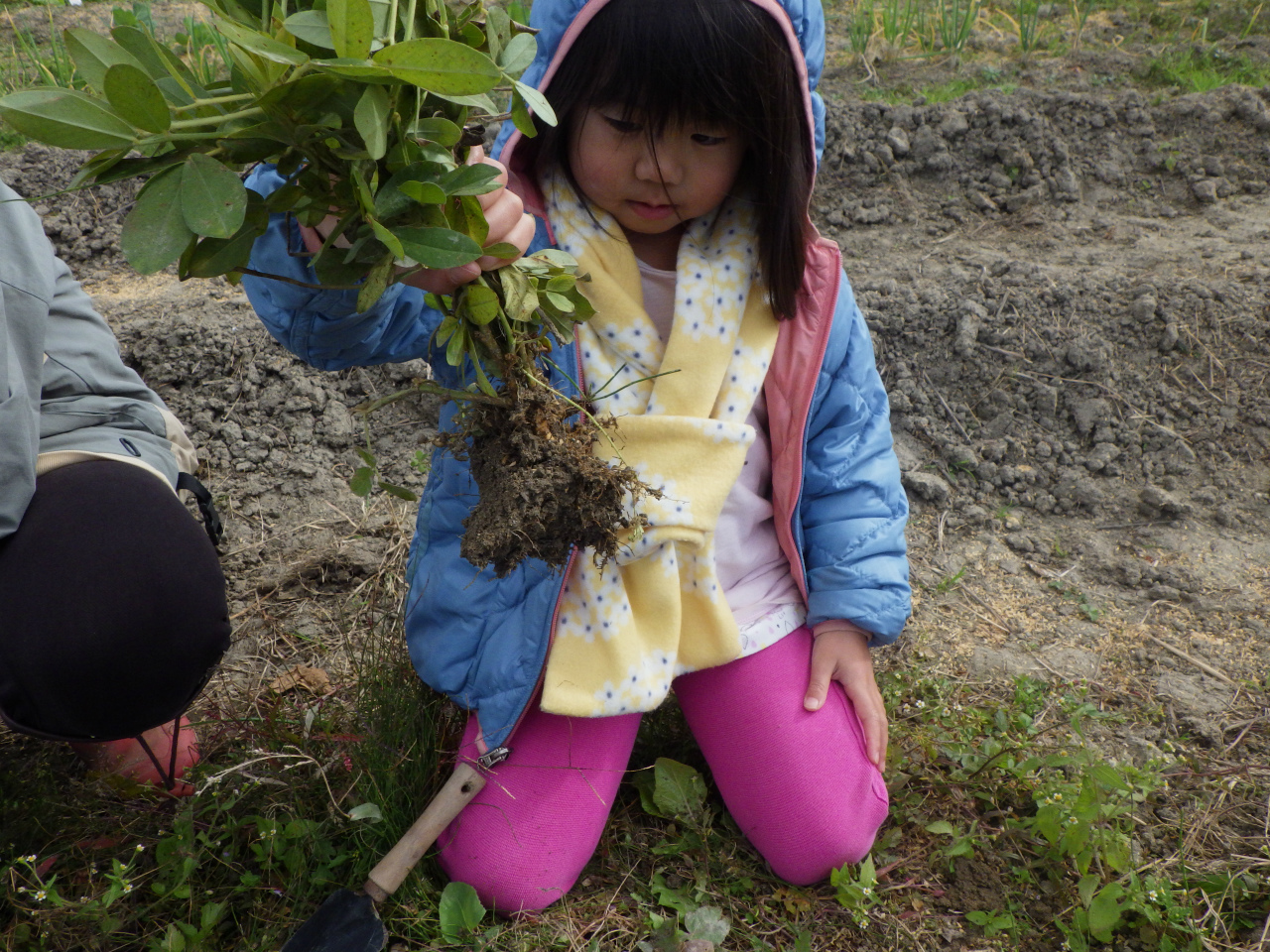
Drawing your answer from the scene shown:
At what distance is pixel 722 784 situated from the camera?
5.51 feet

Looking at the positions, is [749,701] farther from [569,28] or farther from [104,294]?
[104,294]

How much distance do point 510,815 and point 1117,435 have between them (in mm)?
1976

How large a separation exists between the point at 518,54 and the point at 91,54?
1.39 ft

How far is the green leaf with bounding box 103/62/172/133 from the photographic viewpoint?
0.73 meters

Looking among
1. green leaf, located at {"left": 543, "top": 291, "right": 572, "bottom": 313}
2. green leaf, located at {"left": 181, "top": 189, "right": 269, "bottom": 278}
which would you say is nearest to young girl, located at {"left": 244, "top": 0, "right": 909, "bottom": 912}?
green leaf, located at {"left": 543, "top": 291, "right": 572, "bottom": 313}

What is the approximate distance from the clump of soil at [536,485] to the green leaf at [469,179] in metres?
0.30

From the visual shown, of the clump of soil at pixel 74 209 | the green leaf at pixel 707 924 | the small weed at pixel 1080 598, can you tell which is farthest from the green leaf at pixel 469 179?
the clump of soil at pixel 74 209

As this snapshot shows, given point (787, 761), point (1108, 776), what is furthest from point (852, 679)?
Answer: point (1108, 776)

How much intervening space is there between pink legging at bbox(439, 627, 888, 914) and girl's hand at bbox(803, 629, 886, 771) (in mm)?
21

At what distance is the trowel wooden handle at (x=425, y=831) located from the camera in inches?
55.8

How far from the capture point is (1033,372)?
2617mm

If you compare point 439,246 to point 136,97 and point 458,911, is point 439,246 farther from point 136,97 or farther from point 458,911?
point 458,911

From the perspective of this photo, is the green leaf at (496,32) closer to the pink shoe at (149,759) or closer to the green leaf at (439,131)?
the green leaf at (439,131)

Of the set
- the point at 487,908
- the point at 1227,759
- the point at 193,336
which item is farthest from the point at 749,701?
the point at 193,336
